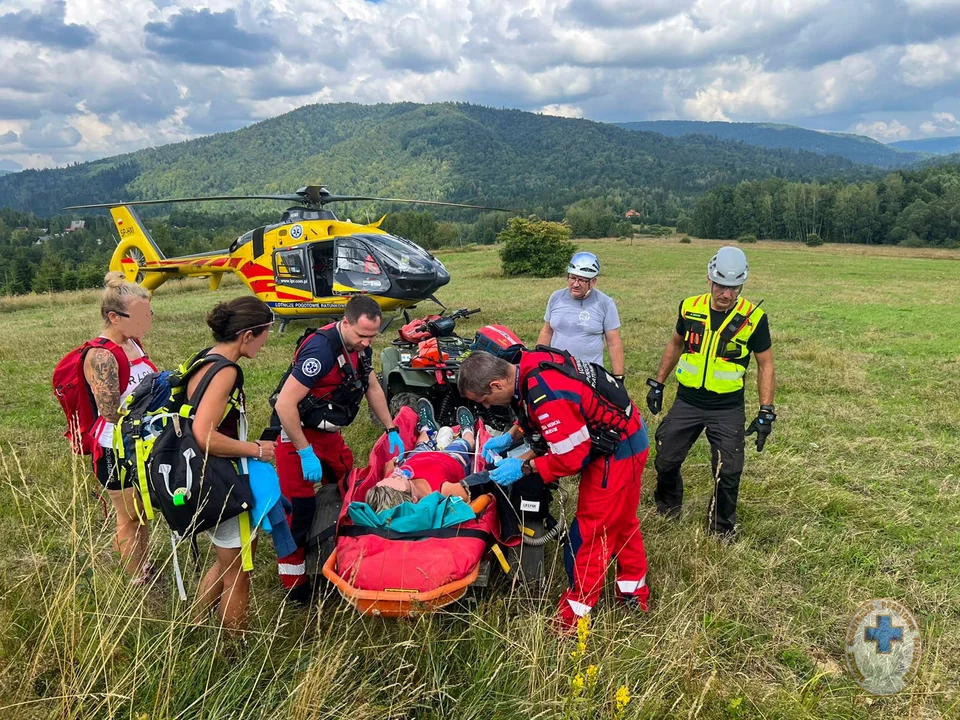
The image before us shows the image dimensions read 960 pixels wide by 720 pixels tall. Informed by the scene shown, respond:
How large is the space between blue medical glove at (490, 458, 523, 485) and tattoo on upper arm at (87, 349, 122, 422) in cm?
216

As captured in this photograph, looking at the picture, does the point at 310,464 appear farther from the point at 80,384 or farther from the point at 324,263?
the point at 324,263

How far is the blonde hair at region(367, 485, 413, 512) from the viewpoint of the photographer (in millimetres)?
3365

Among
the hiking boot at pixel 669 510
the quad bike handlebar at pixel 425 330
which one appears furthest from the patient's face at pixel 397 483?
the quad bike handlebar at pixel 425 330

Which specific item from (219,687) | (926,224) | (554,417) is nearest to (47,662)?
(219,687)

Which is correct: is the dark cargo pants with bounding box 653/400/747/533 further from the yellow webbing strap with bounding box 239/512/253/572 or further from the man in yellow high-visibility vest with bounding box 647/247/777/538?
the yellow webbing strap with bounding box 239/512/253/572

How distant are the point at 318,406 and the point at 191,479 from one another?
1.25 m

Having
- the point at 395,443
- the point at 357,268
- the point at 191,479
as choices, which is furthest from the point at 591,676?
the point at 357,268

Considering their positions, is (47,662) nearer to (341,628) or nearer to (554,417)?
(341,628)

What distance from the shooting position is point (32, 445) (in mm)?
6180

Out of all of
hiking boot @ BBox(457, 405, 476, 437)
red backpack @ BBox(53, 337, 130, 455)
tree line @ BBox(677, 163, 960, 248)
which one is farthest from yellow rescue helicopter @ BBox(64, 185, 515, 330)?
tree line @ BBox(677, 163, 960, 248)

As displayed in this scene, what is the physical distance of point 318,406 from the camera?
12.1ft

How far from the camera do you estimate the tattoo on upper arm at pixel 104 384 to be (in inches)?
124

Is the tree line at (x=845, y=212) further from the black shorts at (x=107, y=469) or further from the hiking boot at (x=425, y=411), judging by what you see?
the black shorts at (x=107, y=469)

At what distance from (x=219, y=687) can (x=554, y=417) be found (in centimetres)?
184
